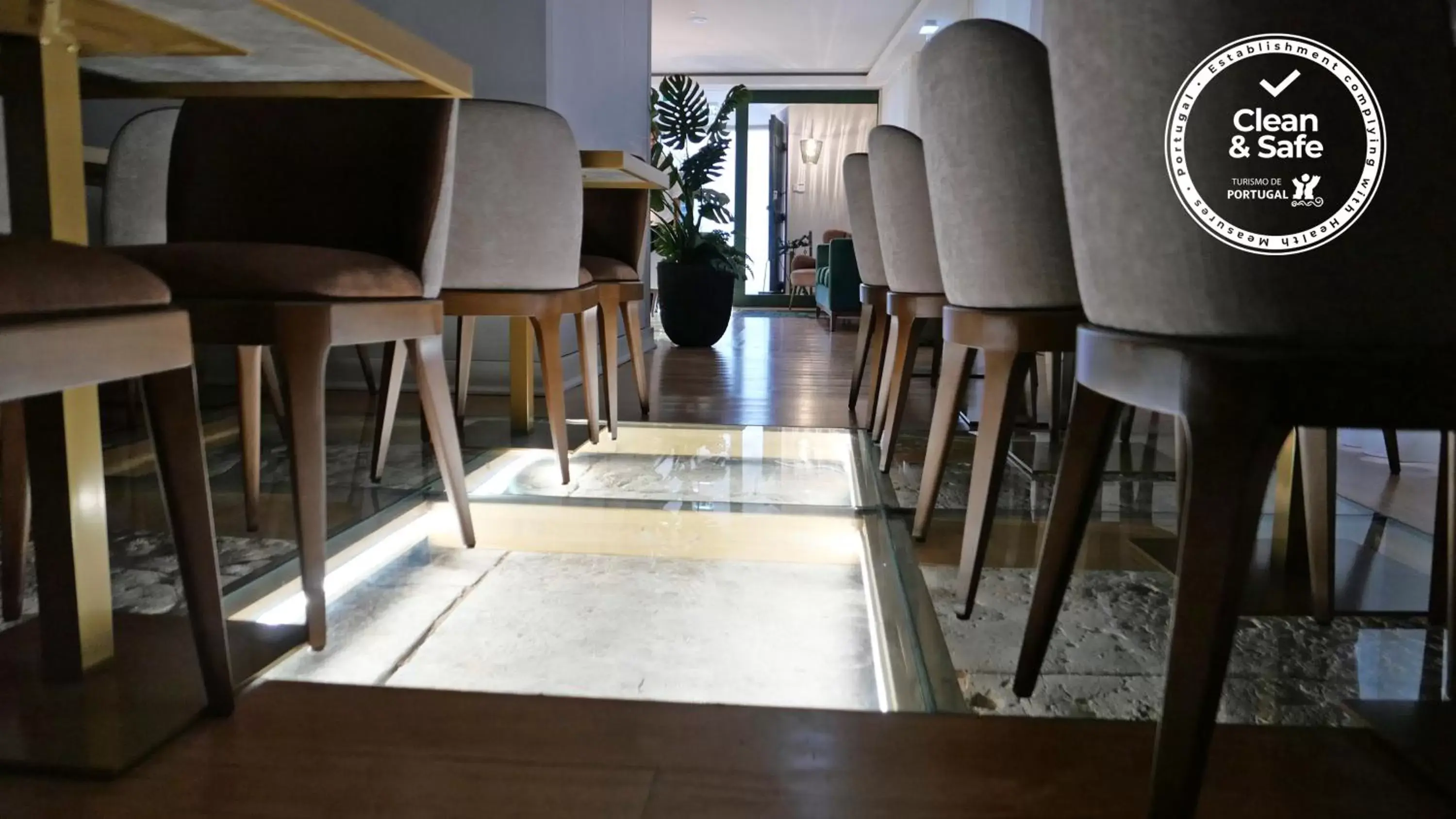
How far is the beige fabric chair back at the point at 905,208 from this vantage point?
234cm

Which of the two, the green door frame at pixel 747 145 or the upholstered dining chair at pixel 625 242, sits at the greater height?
the green door frame at pixel 747 145

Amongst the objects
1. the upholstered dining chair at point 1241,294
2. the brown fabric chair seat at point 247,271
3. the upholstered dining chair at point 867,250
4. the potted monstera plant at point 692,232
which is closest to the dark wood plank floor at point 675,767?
the upholstered dining chair at point 1241,294

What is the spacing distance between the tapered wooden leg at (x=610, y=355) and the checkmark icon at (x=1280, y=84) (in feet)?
7.22

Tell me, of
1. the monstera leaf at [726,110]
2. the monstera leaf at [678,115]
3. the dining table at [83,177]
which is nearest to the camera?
the dining table at [83,177]

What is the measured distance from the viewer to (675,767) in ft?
3.13

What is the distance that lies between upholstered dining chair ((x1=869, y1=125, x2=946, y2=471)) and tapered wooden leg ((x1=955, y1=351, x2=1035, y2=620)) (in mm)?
862

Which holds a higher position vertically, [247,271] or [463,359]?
[247,271]

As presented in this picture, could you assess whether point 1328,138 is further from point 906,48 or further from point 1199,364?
point 906,48

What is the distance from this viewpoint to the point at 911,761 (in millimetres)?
972

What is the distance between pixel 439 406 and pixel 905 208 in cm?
128

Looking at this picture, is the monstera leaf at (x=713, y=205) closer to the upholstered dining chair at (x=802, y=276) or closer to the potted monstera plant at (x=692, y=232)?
the potted monstera plant at (x=692, y=232)

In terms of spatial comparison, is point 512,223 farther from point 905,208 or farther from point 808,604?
point 808,604

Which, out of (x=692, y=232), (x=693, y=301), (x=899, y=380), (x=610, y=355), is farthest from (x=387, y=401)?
(x=692, y=232)

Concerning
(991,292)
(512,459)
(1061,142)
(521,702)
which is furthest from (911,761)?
(512,459)
